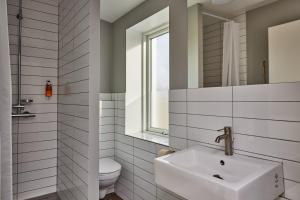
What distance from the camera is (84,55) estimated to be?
1.65 m

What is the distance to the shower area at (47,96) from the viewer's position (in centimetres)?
179

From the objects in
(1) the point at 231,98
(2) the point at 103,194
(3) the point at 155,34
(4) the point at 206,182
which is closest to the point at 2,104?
(4) the point at 206,182

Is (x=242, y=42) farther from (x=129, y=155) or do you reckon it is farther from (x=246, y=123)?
(x=129, y=155)

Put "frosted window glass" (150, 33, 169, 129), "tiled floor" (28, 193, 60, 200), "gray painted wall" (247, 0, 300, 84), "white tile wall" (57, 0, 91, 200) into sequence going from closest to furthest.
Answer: "gray painted wall" (247, 0, 300, 84) → "white tile wall" (57, 0, 91, 200) → "tiled floor" (28, 193, 60, 200) → "frosted window glass" (150, 33, 169, 129)

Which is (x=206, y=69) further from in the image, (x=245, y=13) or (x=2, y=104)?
(x=2, y=104)

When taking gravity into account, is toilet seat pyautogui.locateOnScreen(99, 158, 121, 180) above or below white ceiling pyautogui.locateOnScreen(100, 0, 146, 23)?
below

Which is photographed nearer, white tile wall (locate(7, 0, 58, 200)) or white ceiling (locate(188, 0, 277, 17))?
white ceiling (locate(188, 0, 277, 17))

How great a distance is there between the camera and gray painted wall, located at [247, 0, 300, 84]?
45.3 inches

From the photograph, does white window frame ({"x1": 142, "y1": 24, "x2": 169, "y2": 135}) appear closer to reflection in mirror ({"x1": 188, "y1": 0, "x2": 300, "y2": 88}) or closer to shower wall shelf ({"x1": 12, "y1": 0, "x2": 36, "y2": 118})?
reflection in mirror ({"x1": 188, "y1": 0, "x2": 300, "y2": 88})

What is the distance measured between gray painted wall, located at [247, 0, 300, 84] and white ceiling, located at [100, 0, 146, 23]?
4.70 ft

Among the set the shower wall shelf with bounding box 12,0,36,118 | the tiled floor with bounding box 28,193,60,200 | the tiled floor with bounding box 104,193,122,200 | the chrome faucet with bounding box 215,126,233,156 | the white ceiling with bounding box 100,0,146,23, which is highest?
the white ceiling with bounding box 100,0,146,23

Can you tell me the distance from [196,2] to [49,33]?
172 cm

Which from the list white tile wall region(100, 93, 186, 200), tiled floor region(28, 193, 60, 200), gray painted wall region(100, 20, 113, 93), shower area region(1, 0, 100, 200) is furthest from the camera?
gray painted wall region(100, 20, 113, 93)

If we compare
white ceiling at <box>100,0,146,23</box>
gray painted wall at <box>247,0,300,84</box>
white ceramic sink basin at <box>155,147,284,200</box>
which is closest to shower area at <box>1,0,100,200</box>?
white ceiling at <box>100,0,146,23</box>
